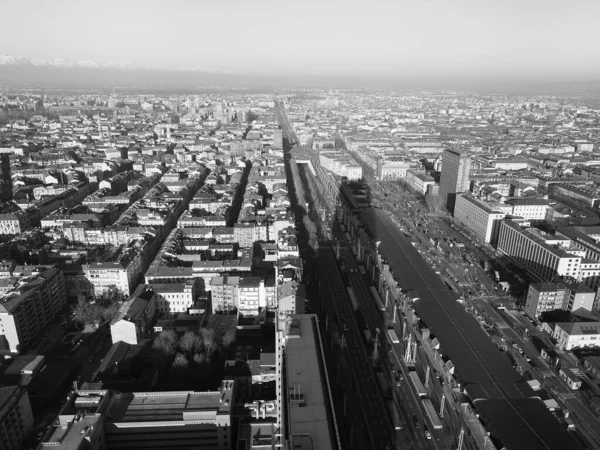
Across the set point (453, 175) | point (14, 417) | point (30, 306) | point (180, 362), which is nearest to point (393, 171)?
point (453, 175)

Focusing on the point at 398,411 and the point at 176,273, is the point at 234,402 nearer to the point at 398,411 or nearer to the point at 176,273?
the point at 398,411

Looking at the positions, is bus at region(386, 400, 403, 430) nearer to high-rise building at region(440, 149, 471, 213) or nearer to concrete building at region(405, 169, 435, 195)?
high-rise building at region(440, 149, 471, 213)

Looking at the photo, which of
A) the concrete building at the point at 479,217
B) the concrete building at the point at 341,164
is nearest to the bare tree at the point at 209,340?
the concrete building at the point at 479,217

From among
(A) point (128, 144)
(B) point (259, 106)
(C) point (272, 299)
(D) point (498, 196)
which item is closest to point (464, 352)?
(C) point (272, 299)

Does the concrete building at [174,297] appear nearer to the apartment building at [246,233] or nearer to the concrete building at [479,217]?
the apartment building at [246,233]

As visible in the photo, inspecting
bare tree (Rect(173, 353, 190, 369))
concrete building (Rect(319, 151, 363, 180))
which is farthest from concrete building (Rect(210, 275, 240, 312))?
concrete building (Rect(319, 151, 363, 180))

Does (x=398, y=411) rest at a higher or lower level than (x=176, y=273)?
lower
